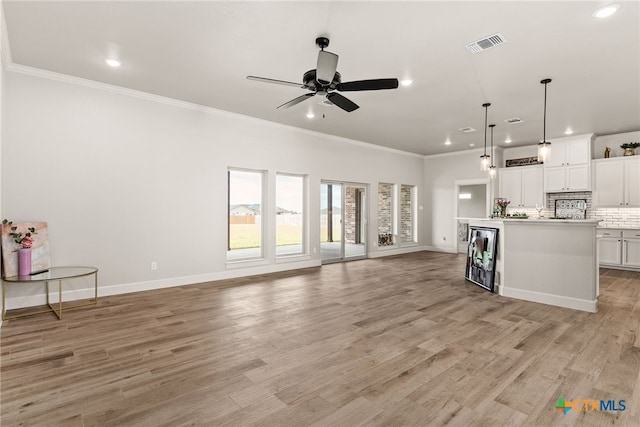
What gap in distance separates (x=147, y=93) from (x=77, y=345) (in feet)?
12.2

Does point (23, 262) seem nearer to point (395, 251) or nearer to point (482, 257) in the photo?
point (482, 257)

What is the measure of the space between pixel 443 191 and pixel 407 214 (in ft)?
4.31

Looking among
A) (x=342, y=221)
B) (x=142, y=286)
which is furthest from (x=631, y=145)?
(x=142, y=286)

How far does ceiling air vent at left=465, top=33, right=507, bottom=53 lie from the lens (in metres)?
3.32

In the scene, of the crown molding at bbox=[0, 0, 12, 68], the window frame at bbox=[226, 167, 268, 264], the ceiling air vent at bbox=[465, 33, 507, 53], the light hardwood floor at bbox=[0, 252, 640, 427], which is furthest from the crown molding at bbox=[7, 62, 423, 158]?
the ceiling air vent at bbox=[465, 33, 507, 53]

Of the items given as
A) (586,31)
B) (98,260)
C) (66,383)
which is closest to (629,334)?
(586,31)

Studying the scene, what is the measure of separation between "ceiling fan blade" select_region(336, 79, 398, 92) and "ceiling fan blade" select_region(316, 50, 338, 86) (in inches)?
8.5

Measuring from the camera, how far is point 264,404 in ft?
7.02

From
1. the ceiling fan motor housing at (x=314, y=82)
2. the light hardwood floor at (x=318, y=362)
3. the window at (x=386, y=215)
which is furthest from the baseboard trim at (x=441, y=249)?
the ceiling fan motor housing at (x=314, y=82)

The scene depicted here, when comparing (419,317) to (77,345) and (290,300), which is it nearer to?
(290,300)

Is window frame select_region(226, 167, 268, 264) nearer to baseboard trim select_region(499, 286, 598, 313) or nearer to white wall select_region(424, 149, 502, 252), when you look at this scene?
baseboard trim select_region(499, 286, 598, 313)

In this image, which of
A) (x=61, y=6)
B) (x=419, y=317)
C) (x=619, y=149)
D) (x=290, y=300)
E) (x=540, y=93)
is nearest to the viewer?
(x=61, y=6)

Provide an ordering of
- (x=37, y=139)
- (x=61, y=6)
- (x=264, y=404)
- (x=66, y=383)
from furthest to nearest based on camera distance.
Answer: (x=37, y=139) < (x=61, y=6) < (x=66, y=383) < (x=264, y=404)

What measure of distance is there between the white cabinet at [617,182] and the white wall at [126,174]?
7375 millimetres
